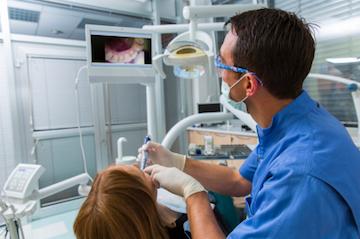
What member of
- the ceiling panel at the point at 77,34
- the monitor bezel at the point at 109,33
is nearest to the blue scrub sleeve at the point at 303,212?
the monitor bezel at the point at 109,33

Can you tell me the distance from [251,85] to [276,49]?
13cm

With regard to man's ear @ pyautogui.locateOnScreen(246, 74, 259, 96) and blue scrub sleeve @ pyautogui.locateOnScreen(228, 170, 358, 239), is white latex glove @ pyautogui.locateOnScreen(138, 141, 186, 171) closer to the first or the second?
man's ear @ pyautogui.locateOnScreen(246, 74, 259, 96)

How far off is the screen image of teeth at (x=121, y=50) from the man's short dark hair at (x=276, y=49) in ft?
2.62

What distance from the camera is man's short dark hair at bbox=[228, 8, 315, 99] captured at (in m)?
0.78

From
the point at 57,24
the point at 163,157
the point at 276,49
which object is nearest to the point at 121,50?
the point at 163,157

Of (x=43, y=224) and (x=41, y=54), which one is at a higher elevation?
(x=41, y=54)

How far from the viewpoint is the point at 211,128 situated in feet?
11.0

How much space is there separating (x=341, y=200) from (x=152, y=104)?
3.60ft

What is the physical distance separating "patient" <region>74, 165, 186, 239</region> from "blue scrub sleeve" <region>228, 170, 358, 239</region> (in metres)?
0.30

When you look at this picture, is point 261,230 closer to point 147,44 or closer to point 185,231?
point 185,231

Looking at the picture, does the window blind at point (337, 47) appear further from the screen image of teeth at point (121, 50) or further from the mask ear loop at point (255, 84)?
the mask ear loop at point (255, 84)

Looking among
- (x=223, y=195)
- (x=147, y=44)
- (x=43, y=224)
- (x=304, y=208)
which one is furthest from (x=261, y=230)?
(x=43, y=224)

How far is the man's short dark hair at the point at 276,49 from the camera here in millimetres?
782

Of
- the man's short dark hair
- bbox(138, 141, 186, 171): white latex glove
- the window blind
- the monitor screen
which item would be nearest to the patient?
bbox(138, 141, 186, 171): white latex glove
